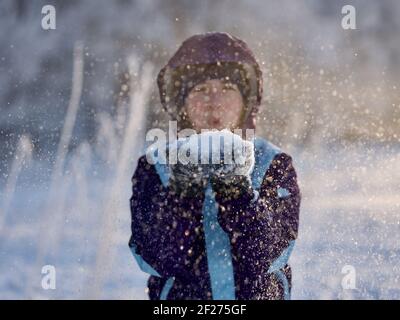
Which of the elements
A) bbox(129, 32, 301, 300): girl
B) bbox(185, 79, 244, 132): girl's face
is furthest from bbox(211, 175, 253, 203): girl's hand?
bbox(185, 79, 244, 132): girl's face

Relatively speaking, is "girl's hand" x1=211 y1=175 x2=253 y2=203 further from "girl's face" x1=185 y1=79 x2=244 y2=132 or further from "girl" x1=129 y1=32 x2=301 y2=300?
"girl's face" x1=185 y1=79 x2=244 y2=132

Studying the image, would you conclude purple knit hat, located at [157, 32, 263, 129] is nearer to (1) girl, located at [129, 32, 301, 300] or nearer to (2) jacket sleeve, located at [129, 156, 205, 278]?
(1) girl, located at [129, 32, 301, 300]

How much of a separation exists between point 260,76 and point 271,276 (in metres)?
0.82

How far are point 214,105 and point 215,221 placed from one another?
49 centimetres

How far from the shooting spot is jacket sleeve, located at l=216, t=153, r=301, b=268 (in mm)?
1604

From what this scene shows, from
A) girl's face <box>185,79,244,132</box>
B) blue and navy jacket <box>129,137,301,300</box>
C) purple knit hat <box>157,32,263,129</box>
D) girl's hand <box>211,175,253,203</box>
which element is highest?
purple knit hat <box>157,32,263,129</box>

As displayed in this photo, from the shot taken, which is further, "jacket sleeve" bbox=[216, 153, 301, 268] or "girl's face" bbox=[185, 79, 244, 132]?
"girl's face" bbox=[185, 79, 244, 132]

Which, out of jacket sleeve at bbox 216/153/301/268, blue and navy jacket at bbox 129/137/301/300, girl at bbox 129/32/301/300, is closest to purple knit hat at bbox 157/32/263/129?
girl at bbox 129/32/301/300

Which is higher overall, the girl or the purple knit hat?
the purple knit hat

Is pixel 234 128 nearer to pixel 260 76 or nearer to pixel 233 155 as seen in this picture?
pixel 260 76

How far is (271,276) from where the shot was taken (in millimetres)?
1741

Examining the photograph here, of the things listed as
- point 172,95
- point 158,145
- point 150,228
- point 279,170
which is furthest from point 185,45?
point 150,228

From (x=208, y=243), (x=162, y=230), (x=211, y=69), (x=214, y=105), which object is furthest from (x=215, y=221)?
(x=211, y=69)

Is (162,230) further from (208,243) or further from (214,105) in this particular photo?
(214,105)
